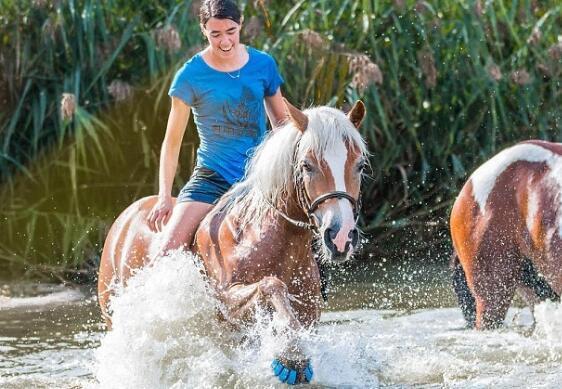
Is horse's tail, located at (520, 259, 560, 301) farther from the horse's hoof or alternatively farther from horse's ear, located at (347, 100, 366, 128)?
the horse's hoof

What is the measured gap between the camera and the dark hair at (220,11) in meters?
4.58

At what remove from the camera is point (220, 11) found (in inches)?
180

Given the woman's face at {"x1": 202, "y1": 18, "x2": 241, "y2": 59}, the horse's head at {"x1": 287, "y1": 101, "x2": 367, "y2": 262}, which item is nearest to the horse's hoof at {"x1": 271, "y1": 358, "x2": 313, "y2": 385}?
the horse's head at {"x1": 287, "y1": 101, "x2": 367, "y2": 262}

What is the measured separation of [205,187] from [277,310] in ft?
2.79

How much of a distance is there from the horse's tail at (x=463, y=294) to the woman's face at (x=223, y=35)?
2109mm

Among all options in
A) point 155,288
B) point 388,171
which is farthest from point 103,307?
point 388,171

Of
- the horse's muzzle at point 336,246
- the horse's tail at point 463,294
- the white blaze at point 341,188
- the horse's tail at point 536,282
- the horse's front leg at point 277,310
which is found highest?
the white blaze at point 341,188

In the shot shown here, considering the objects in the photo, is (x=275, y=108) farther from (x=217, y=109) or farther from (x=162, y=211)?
(x=162, y=211)

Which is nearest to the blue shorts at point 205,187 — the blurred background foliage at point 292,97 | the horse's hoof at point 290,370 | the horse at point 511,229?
the horse's hoof at point 290,370

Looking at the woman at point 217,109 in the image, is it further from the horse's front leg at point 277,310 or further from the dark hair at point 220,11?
the horse's front leg at point 277,310

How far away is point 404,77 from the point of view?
28.4 feet

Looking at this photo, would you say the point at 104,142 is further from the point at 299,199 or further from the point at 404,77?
the point at 299,199

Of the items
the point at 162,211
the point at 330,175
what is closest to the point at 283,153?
the point at 330,175

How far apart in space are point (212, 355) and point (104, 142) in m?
4.13
